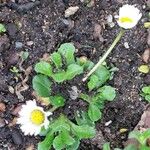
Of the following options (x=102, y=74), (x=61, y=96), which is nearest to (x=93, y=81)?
(x=102, y=74)

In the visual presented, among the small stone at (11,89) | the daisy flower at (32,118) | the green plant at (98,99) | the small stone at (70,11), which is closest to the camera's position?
the daisy flower at (32,118)

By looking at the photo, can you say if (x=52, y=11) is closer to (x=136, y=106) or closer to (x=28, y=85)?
(x=28, y=85)

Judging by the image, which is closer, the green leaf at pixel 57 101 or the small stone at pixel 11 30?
the green leaf at pixel 57 101

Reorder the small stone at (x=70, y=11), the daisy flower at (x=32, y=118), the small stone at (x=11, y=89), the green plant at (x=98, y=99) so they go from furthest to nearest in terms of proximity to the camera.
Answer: the small stone at (x=70, y=11) → the small stone at (x=11, y=89) → the green plant at (x=98, y=99) → the daisy flower at (x=32, y=118)

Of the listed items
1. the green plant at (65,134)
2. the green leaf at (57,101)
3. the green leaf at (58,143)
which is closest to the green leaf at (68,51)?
the green leaf at (57,101)

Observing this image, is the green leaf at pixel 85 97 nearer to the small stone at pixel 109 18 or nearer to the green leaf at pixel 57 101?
the green leaf at pixel 57 101

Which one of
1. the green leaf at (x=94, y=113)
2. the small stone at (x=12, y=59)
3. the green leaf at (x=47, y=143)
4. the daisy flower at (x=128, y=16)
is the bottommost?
the green leaf at (x=47, y=143)

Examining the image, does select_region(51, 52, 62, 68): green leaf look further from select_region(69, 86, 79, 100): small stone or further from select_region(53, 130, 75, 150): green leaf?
select_region(53, 130, 75, 150): green leaf
